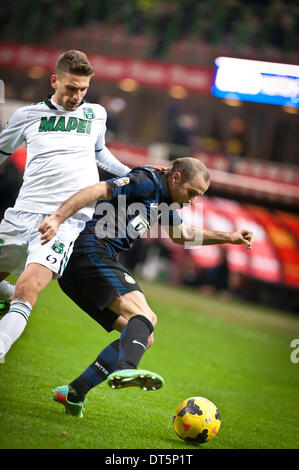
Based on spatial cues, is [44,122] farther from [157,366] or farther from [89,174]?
[157,366]

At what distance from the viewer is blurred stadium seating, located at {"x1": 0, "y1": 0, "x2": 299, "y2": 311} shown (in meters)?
18.9

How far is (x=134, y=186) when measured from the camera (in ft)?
14.6

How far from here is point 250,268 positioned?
65.6 ft

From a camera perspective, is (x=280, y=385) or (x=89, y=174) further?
(x=280, y=385)

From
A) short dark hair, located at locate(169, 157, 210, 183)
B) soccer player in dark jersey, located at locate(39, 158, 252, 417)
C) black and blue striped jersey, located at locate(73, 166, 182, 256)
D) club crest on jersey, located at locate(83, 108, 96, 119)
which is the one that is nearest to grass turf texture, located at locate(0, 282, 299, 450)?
soccer player in dark jersey, located at locate(39, 158, 252, 417)

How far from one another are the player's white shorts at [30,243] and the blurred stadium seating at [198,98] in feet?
45.6

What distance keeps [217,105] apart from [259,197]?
→ 8.98 metres

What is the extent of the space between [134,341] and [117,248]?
0.77 metres

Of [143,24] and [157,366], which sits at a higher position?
[143,24]

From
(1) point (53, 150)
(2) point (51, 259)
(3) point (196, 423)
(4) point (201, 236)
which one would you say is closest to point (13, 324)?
(2) point (51, 259)

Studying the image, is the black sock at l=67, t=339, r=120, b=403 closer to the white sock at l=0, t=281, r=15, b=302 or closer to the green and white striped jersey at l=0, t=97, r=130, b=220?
the white sock at l=0, t=281, r=15, b=302

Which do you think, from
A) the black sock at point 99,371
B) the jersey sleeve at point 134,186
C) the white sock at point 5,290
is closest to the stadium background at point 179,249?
the black sock at point 99,371

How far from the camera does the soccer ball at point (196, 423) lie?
4.55 m

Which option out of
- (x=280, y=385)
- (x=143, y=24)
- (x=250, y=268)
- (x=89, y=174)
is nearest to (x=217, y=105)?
(x=143, y=24)
